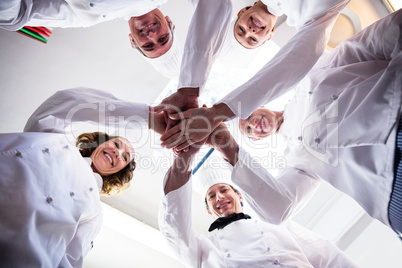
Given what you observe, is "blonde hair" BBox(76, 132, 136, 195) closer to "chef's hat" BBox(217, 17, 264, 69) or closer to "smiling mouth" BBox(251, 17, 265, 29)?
Answer: "chef's hat" BBox(217, 17, 264, 69)

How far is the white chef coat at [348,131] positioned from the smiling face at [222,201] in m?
0.61

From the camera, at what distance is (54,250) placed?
1040 mm

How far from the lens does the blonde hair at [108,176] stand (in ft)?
5.47

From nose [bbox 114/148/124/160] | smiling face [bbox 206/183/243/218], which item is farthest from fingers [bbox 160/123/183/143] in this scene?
smiling face [bbox 206/183/243/218]

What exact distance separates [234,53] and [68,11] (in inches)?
39.4

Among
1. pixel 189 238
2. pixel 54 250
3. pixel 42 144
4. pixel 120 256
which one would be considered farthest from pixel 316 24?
pixel 120 256

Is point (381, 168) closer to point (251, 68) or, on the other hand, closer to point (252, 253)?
point (252, 253)

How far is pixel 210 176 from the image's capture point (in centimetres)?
202

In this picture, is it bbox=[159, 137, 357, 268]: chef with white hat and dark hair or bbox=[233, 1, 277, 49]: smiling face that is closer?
bbox=[159, 137, 357, 268]: chef with white hat and dark hair

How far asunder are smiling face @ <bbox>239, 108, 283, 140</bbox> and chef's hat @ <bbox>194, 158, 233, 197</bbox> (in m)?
0.34

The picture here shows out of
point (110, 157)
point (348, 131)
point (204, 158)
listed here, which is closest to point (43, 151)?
point (110, 157)

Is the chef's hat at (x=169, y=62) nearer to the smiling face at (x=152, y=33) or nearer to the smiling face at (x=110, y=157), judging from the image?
the smiling face at (x=152, y=33)

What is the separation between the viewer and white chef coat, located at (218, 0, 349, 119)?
43.1 inches

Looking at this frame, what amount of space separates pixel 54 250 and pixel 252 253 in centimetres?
102
